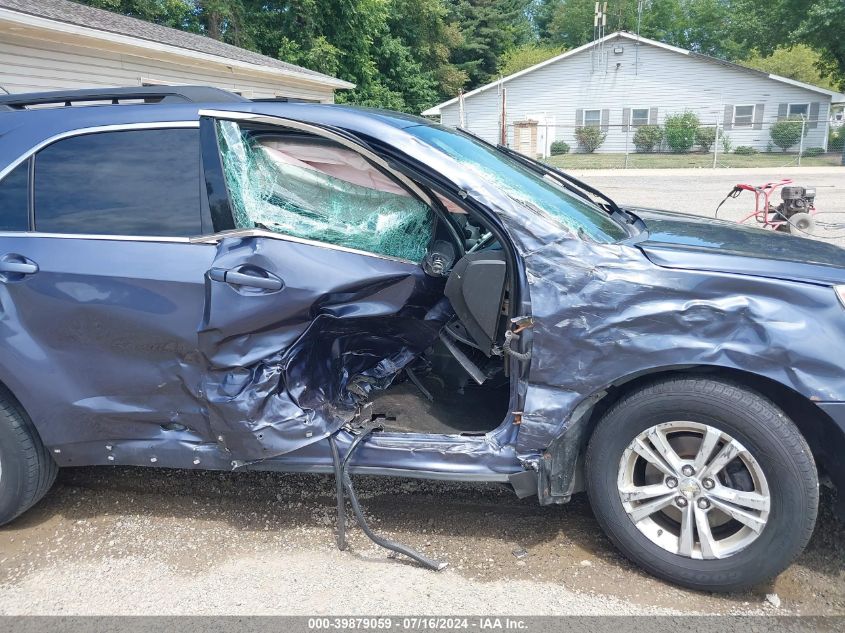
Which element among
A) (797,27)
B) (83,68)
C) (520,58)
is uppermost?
(797,27)

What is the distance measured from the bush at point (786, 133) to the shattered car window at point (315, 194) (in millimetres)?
33629

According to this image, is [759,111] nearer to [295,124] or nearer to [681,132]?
[681,132]

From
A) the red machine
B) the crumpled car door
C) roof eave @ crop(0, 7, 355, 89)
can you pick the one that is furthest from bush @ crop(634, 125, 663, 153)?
the crumpled car door

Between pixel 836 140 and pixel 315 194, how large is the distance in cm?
3554

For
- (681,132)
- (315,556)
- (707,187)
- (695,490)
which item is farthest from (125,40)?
(681,132)

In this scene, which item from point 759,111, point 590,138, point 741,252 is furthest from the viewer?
point 590,138

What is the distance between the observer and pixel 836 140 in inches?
1251

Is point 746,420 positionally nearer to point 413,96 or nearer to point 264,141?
point 264,141

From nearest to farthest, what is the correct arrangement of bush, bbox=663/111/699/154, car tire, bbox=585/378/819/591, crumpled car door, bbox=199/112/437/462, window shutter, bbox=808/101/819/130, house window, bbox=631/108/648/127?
car tire, bbox=585/378/819/591 < crumpled car door, bbox=199/112/437/462 < bush, bbox=663/111/699/154 < window shutter, bbox=808/101/819/130 < house window, bbox=631/108/648/127

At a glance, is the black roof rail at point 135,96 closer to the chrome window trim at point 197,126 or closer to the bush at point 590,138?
the chrome window trim at point 197,126

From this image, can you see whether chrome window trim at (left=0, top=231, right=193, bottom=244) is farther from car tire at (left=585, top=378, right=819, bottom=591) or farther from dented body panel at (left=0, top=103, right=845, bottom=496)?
car tire at (left=585, top=378, right=819, bottom=591)

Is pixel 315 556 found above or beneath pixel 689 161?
beneath

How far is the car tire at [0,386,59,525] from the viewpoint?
3.15m

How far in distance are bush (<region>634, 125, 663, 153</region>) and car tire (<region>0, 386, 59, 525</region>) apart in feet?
112
